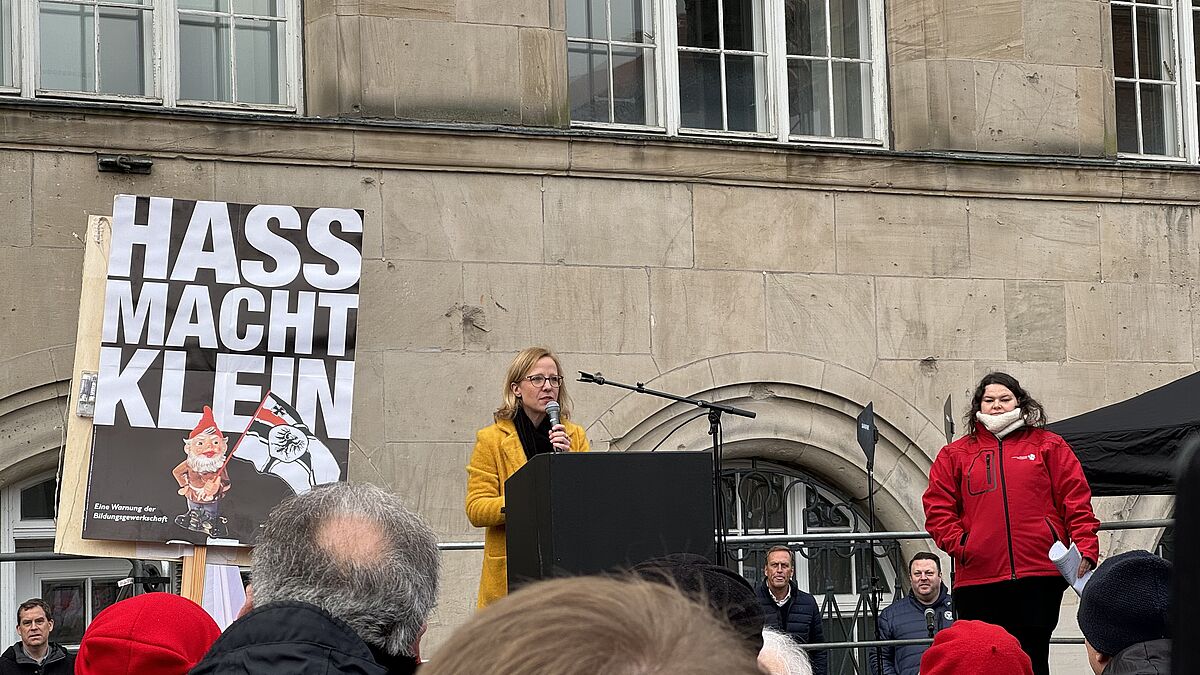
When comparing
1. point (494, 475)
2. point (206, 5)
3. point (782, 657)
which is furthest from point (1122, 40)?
point (782, 657)

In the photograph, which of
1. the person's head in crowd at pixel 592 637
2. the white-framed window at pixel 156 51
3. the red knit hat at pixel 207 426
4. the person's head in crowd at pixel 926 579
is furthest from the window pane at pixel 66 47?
the person's head in crowd at pixel 592 637

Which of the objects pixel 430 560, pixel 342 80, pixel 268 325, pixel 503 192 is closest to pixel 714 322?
pixel 503 192

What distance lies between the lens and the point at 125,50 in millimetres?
9953

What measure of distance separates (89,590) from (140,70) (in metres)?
2.97

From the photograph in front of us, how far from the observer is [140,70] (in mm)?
9961

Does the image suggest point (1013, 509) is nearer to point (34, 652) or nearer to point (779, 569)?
point (779, 569)

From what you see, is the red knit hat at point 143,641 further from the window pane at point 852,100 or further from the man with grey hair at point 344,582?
the window pane at point 852,100

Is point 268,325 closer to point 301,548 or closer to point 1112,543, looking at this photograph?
point 301,548

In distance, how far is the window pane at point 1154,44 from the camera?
12242 millimetres

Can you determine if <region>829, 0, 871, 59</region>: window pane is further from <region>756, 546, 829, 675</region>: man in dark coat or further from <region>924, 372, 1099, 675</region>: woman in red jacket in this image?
<region>924, 372, 1099, 675</region>: woman in red jacket

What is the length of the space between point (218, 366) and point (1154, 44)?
7598 mm

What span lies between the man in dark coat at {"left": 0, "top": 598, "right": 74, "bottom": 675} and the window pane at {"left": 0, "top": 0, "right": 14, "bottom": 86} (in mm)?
2944

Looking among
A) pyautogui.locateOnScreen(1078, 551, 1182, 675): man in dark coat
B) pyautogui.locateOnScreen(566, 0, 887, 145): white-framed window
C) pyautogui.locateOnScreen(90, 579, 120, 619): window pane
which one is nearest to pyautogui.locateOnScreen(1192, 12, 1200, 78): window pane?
pyautogui.locateOnScreen(566, 0, 887, 145): white-framed window

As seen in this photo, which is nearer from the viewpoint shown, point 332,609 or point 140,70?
point 332,609
